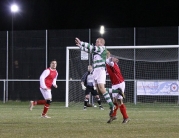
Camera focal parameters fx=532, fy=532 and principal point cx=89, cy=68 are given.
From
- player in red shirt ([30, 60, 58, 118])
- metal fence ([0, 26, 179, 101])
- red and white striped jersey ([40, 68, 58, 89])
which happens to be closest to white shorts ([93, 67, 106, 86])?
player in red shirt ([30, 60, 58, 118])

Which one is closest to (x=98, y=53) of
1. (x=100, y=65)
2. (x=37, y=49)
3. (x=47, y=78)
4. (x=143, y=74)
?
(x=100, y=65)

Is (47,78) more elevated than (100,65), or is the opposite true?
(100,65)

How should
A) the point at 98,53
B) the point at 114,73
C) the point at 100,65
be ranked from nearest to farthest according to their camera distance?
the point at 98,53, the point at 100,65, the point at 114,73

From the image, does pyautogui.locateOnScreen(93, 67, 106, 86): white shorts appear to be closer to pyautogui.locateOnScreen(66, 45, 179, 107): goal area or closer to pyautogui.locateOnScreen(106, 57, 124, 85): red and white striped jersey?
pyautogui.locateOnScreen(106, 57, 124, 85): red and white striped jersey

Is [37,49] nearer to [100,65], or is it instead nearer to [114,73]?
[114,73]

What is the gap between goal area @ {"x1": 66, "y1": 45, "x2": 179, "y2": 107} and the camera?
28312 millimetres

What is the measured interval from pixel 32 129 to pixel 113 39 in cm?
2050

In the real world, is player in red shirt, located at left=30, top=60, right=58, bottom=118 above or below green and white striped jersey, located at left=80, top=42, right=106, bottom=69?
below

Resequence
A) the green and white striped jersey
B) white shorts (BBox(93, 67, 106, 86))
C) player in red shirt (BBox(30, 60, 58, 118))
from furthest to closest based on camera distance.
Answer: player in red shirt (BBox(30, 60, 58, 118)) → white shorts (BBox(93, 67, 106, 86)) → the green and white striped jersey

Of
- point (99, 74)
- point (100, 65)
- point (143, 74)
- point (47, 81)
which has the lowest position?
point (47, 81)

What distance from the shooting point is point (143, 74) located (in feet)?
98.3

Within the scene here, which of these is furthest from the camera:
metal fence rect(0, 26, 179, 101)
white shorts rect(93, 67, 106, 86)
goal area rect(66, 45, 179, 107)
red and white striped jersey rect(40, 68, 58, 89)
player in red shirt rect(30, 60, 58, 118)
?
metal fence rect(0, 26, 179, 101)

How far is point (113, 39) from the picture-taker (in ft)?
107

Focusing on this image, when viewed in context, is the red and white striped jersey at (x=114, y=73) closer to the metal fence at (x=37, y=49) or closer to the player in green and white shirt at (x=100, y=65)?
the player in green and white shirt at (x=100, y=65)
